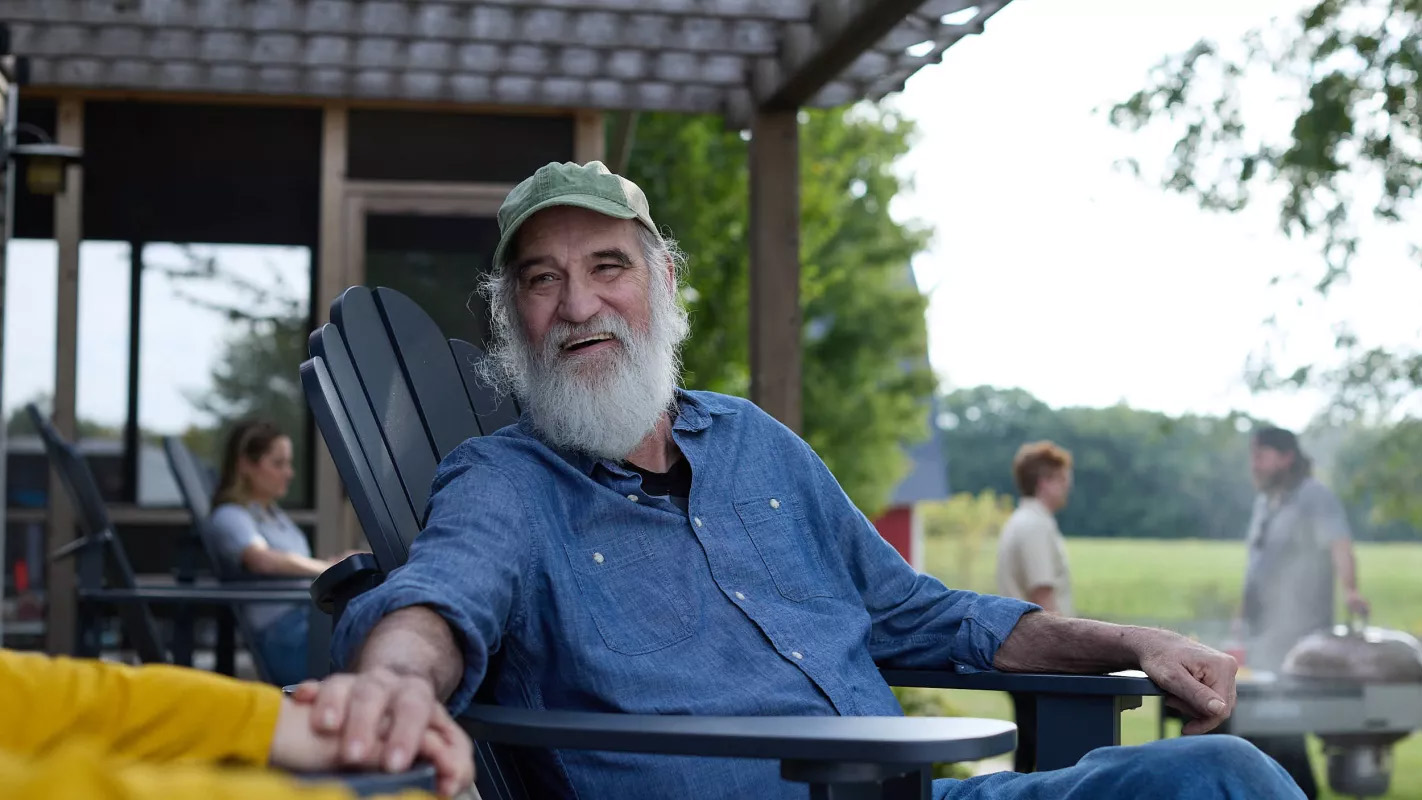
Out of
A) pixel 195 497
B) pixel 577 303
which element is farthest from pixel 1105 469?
pixel 577 303

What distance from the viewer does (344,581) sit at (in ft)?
6.08

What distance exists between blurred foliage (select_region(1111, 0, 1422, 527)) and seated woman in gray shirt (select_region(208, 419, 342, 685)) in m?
4.72

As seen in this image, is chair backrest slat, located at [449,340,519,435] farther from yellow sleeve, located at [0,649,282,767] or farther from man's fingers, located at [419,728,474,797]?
yellow sleeve, located at [0,649,282,767]

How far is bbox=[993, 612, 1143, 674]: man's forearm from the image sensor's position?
1961 mm

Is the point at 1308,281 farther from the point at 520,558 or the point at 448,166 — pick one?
the point at 520,558

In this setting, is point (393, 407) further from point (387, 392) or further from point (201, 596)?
point (201, 596)

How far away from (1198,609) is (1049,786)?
2038cm

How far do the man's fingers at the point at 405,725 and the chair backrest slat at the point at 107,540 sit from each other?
3075 mm

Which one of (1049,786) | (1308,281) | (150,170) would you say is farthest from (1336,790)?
(150,170)

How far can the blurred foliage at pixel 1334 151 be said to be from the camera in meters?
6.52

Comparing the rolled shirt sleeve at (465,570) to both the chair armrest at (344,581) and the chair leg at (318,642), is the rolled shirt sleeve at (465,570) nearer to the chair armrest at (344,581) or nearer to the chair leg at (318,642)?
the chair armrest at (344,581)

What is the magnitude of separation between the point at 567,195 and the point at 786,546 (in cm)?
57

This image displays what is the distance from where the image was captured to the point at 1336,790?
723 centimetres

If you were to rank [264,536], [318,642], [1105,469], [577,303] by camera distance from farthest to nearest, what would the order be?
[1105,469]
[264,536]
[318,642]
[577,303]
